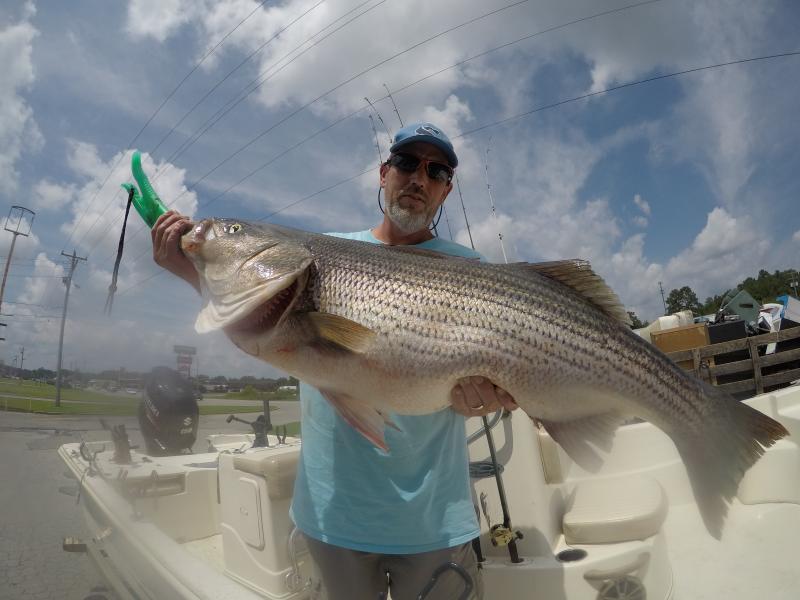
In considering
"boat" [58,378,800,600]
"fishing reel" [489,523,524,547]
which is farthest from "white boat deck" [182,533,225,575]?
"fishing reel" [489,523,524,547]

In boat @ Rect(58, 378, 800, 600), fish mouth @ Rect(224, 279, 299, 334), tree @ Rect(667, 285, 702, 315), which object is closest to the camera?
fish mouth @ Rect(224, 279, 299, 334)

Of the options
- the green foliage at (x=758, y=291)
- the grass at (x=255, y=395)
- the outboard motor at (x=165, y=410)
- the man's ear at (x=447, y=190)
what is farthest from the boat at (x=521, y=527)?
the green foliage at (x=758, y=291)

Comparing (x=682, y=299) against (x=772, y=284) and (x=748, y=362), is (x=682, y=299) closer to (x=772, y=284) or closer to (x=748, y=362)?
(x=772, y=284)

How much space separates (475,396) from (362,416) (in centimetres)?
55

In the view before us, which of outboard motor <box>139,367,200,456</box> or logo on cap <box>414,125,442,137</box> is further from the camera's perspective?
outboard motor <box>139,367,200,456</box>

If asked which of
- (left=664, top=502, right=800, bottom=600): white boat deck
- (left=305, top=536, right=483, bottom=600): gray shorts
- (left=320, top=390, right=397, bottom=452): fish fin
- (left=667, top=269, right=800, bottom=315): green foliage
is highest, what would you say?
(left=667, top=269, right=800, bottom=315): green foliage

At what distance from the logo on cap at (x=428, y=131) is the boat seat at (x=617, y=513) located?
3001 millimetres

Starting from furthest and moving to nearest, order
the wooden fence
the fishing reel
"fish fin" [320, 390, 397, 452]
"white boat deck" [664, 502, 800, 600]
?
the wooden fence < "white boat deck" [664, 502, 800, 600] < the fishing reel < "fish fin" [320, 390, 397, 452]

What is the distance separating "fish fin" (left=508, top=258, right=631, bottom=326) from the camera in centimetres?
244

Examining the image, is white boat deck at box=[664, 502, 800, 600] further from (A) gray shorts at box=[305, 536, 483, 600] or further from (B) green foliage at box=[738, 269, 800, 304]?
(B) green foliage at box=[738, 269, 800, 304]

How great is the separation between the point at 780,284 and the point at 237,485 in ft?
344

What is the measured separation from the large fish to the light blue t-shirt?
0.24 metres

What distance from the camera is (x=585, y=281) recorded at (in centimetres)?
248

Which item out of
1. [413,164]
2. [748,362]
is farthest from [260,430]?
[748,362]
